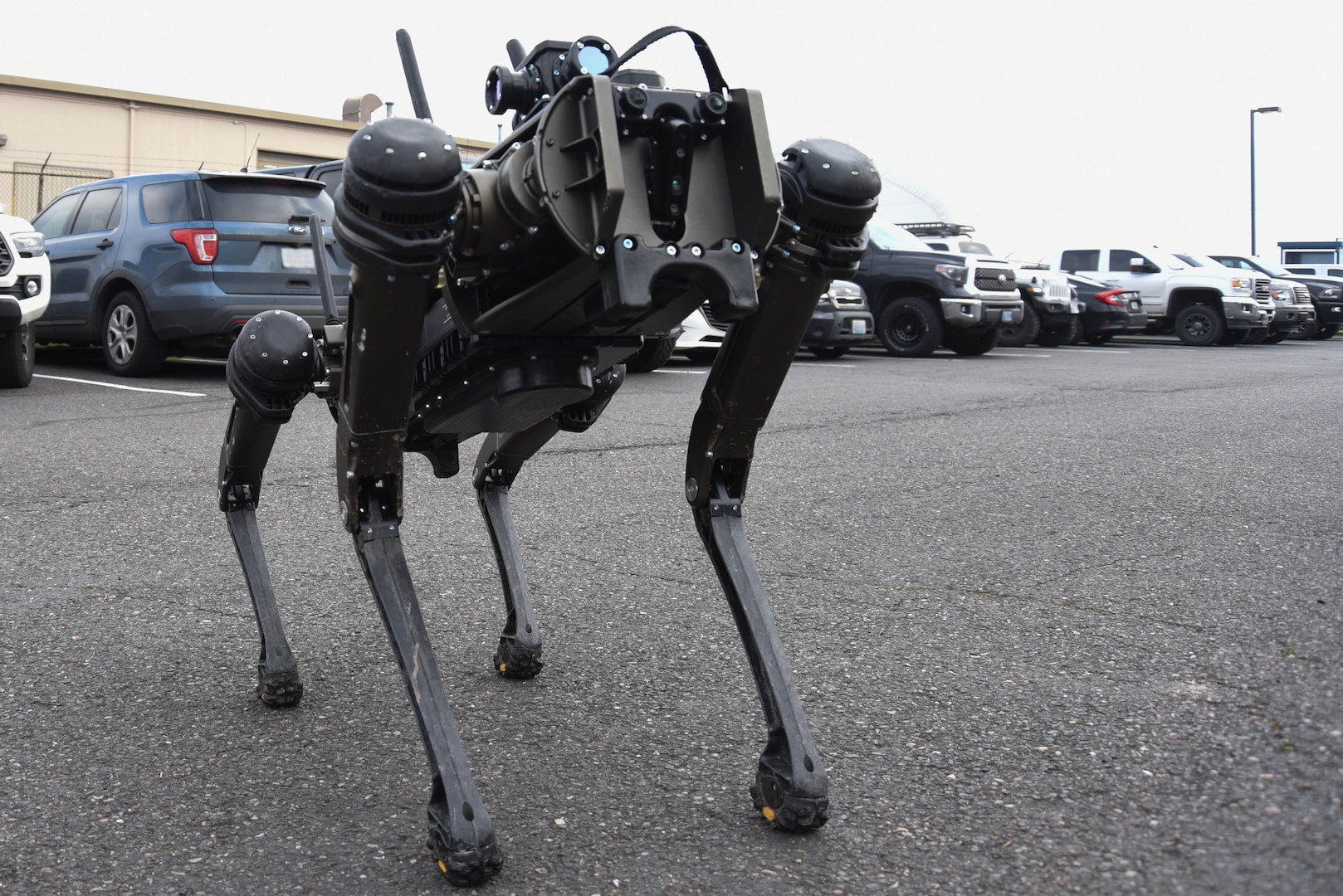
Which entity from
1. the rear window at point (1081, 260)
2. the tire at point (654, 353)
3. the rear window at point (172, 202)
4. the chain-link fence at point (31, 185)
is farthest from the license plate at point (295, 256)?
the rear window at point (1081, 260)

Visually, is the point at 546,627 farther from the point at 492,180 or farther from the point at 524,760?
the point at 492,180

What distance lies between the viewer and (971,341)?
55.2ft

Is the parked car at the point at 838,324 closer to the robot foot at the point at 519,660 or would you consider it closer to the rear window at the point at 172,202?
the rear window at the point at 172,202

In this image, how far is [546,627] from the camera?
3.52m

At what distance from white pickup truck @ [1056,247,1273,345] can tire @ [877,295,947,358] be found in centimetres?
783

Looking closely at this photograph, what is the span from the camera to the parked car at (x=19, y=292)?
29.9ft

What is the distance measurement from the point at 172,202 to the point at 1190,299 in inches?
727

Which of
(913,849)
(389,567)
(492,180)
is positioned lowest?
(913,849)

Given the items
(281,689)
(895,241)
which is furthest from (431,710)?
(895,241)

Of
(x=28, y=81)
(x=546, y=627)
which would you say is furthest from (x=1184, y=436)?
(x=28, y=81)

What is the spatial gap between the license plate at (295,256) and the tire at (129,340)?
1.29m

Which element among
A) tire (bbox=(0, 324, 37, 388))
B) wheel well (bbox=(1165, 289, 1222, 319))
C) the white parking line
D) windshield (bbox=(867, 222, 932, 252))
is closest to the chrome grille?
windshield (bbox=(867, 222, 932, 252))

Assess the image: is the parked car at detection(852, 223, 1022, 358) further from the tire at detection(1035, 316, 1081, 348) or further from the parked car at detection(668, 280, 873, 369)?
the tire at detection(1035, 316, 1081, 348)

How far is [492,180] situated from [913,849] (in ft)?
4.41
